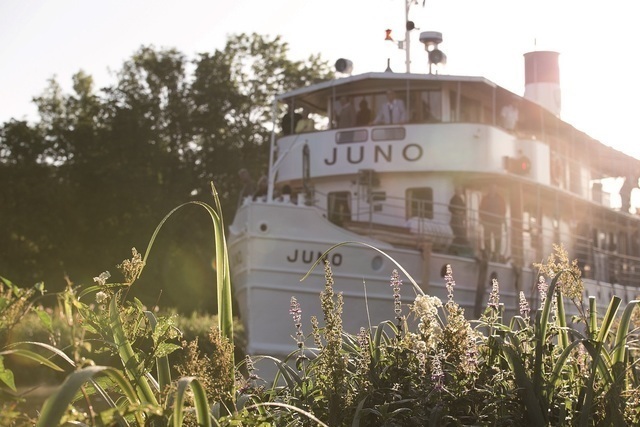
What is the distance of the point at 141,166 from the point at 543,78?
12909 millimetres

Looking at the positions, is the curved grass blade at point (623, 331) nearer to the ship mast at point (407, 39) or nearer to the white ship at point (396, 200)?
the white ship at point (396, 200)

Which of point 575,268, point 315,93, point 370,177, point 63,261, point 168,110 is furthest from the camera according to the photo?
point 168,110

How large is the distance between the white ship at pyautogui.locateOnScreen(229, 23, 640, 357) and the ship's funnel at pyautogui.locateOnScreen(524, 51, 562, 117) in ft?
22.1

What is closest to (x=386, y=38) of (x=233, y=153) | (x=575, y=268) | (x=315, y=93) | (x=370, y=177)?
(x=315, y=93)

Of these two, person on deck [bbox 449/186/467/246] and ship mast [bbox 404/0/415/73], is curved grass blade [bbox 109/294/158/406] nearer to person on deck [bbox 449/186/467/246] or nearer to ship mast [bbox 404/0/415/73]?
person on deck [bbox 449/186/467/246]

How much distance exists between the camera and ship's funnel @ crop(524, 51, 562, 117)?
93.8 feet

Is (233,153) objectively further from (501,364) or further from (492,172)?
(501,364)

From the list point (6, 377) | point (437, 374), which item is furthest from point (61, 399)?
point (437, 374)

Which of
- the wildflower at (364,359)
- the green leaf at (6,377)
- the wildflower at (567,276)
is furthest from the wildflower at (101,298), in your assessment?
the wildflower at (567,276)

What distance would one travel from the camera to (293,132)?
792 inches

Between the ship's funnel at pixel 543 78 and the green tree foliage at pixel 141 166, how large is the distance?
1027cm

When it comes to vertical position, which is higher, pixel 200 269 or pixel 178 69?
pixel 178 69

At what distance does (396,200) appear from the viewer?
1844 cm

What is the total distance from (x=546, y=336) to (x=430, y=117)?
1532 centimetres
